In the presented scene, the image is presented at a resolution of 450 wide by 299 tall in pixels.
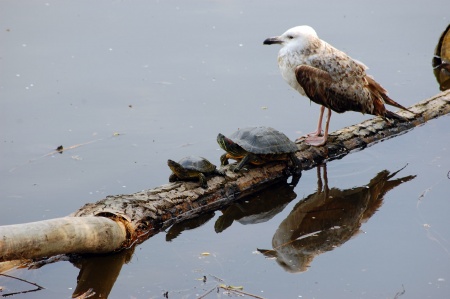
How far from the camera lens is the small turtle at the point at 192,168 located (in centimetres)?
749

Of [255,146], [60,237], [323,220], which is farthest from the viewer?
[255,146]

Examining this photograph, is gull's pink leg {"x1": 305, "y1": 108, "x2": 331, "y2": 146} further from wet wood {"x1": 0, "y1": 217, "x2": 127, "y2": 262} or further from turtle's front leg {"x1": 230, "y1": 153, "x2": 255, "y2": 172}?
wet wood {"x1": 0, "y1": 217, "x2": 127, "y2": 262}

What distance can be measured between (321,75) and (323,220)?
1869mm

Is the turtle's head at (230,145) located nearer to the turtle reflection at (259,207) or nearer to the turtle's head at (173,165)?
the turtle reflection at (259,207)

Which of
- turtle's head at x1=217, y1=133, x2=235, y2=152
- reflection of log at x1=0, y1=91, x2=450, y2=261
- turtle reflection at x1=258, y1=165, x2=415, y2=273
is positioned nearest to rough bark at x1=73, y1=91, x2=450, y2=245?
reflection of log at x1=0, y1=91, x2=450, y2=261

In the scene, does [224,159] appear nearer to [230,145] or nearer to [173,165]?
[230,145]

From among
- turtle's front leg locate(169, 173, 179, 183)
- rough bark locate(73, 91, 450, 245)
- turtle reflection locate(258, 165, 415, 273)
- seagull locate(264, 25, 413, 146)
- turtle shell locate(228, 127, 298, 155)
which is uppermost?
seagull locate(264, 25, 413, 146)

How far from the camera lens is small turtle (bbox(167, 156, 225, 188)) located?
749 centimetres

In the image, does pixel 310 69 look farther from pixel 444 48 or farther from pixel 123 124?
pixel 444 48

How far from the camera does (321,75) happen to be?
862 cm

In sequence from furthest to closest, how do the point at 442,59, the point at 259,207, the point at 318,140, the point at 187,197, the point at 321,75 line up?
the point at 442,59
the point at 318,140
the point at 321,75
the point at 259,207
the point at 187,197

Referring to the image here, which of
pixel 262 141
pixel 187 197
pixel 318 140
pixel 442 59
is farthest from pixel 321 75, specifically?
pixel 442 59

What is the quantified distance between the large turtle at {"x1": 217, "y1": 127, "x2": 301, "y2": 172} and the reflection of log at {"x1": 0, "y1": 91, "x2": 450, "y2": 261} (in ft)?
0.47

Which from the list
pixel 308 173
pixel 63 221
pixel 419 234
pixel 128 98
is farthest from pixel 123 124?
pixel 419 234
